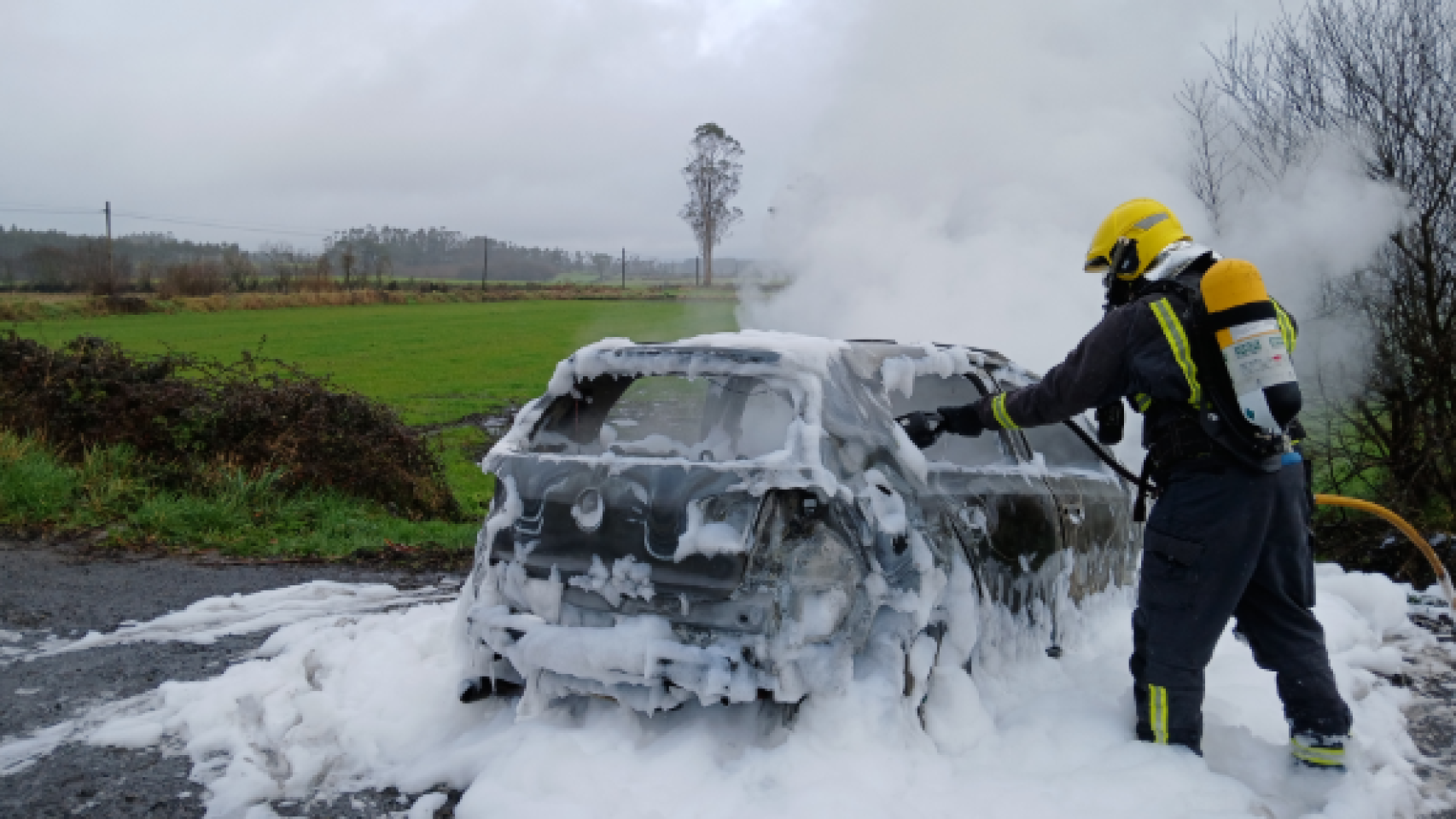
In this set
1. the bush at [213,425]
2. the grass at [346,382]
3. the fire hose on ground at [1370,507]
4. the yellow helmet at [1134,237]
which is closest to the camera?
the yellow helmet at [1134,237]

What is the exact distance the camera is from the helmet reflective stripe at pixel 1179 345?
3.27m

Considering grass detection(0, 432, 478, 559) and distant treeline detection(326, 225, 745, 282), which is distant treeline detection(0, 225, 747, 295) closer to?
distant treeline detection(326, 225, 745, 282)

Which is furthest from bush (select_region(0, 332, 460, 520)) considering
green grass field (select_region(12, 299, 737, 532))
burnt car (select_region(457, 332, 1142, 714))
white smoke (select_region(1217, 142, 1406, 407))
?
white smoke (select_region(1217, 142, 1406, 407))

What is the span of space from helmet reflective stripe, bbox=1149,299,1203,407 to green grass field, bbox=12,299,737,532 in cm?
688

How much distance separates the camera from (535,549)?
11.4 ft

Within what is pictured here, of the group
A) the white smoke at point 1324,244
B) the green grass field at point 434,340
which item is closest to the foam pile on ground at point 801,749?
the white smoke at point 1324,244

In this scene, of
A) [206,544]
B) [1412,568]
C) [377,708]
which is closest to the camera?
[377,708]

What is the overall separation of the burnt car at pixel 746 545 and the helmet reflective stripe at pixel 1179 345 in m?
0.89

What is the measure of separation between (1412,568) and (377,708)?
5941mm

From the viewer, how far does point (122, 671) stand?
4543 mm

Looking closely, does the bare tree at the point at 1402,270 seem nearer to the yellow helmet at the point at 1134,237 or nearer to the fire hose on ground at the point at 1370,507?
→ the fire hose on ground at the point at 1370,507

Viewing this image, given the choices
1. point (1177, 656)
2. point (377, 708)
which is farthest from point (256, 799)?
point (1177, 656)

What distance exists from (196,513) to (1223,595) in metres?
6.91

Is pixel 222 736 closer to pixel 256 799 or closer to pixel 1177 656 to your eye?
pixel 256 799
